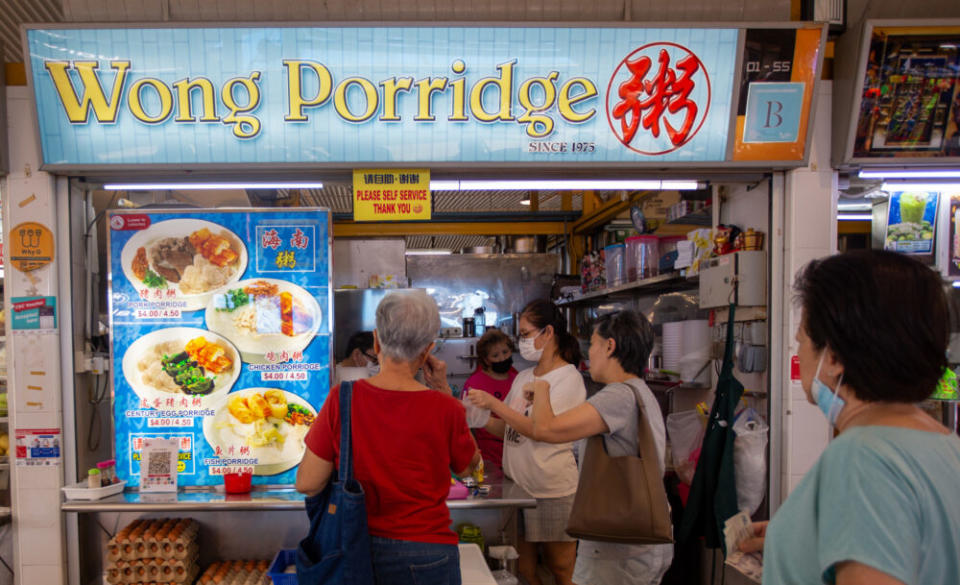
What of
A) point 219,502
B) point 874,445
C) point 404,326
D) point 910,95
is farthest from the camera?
point 910,95

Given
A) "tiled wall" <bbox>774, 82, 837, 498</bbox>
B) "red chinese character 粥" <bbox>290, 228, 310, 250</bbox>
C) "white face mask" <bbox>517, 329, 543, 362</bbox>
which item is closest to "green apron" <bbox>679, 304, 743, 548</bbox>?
"tiled wall" <bbox>774, 82, 837, 498</bbox>

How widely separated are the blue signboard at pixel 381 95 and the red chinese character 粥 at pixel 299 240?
427 mm

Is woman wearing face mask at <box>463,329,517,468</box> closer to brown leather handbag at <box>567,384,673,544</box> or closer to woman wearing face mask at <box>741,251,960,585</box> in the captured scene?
brown leather handbag at <box>567,384,673,544</box>

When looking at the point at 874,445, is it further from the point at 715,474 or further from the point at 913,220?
the point at 913,220

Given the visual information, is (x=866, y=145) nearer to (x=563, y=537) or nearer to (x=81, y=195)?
(x=563, y=537)

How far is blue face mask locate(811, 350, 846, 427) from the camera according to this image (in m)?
1.20

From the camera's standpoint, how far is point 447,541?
7.12ft

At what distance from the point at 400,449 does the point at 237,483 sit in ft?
5.22

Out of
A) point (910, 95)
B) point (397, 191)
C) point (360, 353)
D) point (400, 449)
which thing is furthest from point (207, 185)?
point (910, 95)

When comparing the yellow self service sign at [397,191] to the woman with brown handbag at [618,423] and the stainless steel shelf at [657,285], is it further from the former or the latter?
the stainless steel shelf at [657,285]

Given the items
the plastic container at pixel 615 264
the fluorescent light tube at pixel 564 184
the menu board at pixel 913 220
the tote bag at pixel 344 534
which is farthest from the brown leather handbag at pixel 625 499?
the plastic container at pixel 615 264

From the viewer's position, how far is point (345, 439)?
A: 200cm

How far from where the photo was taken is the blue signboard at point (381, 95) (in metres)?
3.05

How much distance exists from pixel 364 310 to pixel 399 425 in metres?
4.50
